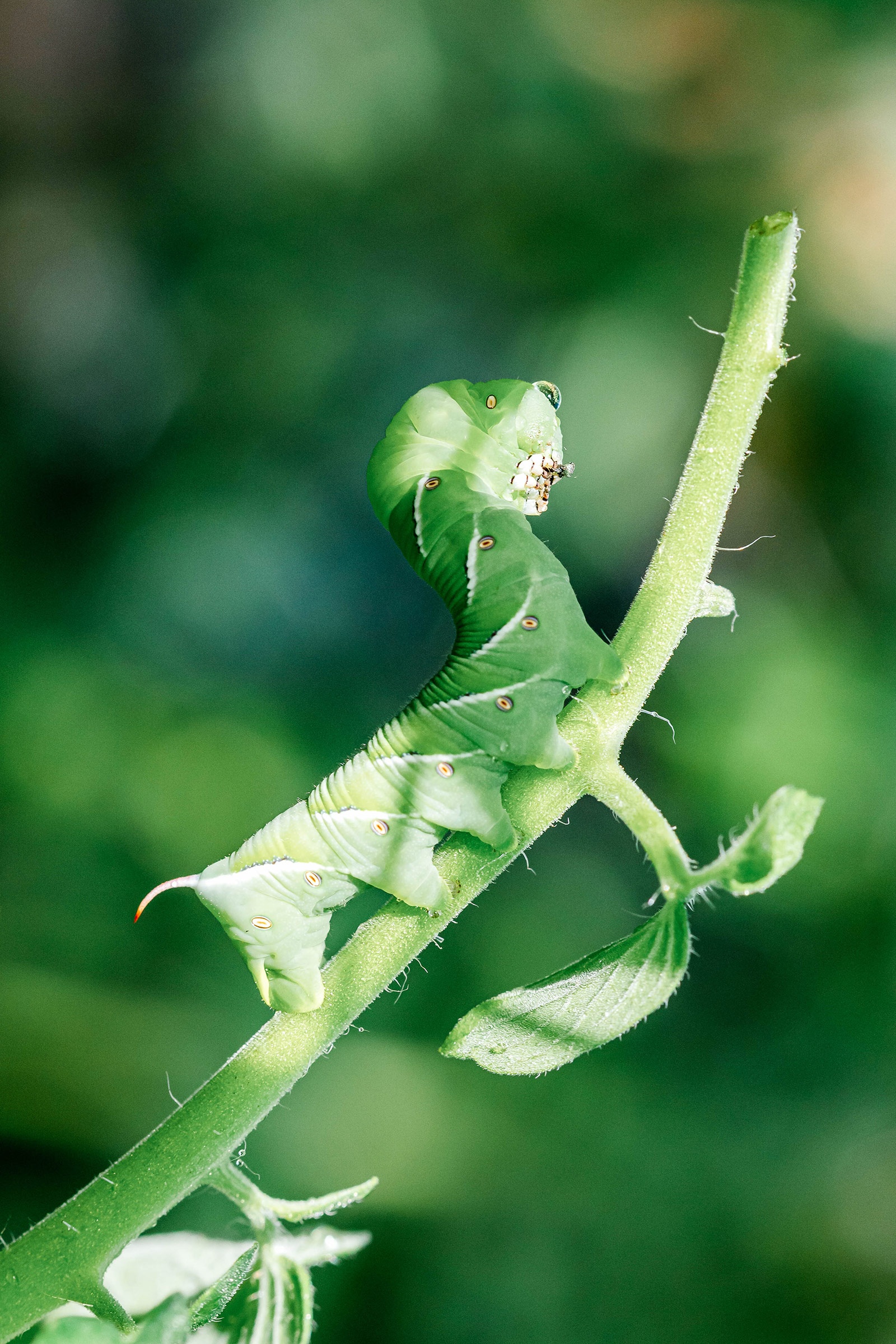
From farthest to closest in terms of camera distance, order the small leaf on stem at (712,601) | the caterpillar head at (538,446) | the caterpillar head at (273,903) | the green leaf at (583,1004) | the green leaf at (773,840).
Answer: the caterpillar head at (538,446), the caterpillar head at (273,903), the small leaf on stem at (712,601), the green leaf at (583,1004), the green leaf at (773,840)

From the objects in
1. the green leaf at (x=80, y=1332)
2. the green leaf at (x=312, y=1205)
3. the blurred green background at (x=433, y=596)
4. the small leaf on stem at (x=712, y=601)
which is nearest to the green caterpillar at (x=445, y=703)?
the small leaf on stem at (x=712, y=601)

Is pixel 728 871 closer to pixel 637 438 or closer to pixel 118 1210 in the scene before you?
pixel 118 1210

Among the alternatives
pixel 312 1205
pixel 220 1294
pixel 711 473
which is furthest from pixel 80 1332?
pixel 711 473

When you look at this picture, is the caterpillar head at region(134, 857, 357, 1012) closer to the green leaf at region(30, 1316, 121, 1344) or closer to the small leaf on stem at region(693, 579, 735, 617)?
the green leaf at region(30, 1316, 121, 1344)

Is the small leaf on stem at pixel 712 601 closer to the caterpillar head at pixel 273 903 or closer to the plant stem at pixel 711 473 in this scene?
the plant stem at pixel 711 473

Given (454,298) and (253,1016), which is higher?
(454,298)

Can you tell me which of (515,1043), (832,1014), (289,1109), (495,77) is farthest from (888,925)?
(495,77)
